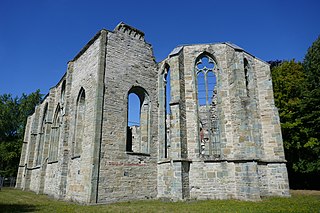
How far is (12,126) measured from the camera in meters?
35.0

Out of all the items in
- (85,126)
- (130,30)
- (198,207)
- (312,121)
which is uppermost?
(130,30)

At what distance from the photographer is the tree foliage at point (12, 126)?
3178cm

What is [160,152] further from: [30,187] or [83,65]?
[30,187]

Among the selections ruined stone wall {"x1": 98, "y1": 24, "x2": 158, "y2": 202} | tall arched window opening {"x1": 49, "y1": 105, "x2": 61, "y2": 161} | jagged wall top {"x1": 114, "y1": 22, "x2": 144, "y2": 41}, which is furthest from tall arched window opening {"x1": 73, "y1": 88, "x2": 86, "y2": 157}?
tall arched window opening {"x1": 49, "y1": 105, "x2": 61, "y2": 161}

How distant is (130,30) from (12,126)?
3025cm

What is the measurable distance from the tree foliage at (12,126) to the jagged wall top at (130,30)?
1054 inches

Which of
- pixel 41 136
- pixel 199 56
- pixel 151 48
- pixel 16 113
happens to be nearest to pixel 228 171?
pixel 199 56

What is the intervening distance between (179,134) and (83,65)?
7159mm

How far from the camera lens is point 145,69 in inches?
547

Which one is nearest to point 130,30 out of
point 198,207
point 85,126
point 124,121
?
point 124,121

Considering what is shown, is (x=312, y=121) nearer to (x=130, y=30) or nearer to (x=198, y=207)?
(x=198, y=207)

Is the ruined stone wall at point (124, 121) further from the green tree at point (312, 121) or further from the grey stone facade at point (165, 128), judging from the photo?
the green tree at point (312, 121)

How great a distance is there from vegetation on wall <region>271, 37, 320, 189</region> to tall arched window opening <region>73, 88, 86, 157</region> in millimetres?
14428

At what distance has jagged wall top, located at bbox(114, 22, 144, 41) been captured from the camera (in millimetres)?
13242
